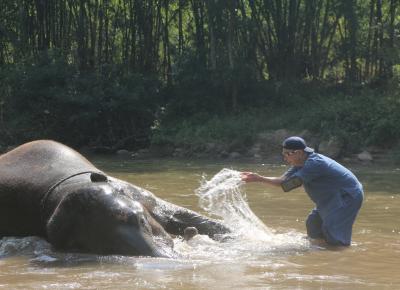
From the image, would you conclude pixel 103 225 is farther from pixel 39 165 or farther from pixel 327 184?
pixel 327 184

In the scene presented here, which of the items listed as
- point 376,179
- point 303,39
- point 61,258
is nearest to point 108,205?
point 61,258

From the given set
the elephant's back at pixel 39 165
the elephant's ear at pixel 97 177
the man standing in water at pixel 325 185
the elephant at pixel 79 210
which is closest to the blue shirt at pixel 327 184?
the man standing in water at pixel 325 185

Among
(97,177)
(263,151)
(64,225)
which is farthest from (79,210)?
(263,151)

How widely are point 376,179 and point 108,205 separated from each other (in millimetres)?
9218

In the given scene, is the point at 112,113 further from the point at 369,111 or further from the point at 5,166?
the point at 5,166

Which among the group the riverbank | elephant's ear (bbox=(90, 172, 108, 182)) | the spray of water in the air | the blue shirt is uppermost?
elephant's ear (bbox=(90, 172, 108, 182))

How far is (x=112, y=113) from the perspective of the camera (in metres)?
23.7

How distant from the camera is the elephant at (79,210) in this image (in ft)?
21.5

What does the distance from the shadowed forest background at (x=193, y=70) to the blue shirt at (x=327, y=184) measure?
12.9 m

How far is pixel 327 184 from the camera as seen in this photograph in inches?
307

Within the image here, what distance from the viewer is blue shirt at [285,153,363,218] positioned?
768cm

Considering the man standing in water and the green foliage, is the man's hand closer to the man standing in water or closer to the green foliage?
the man standing in water

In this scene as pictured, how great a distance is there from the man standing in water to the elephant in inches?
34.2

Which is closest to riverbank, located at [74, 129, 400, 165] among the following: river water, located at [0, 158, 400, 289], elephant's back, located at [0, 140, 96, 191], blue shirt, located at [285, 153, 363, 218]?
river water, located at [0, 158, 400, 289]
